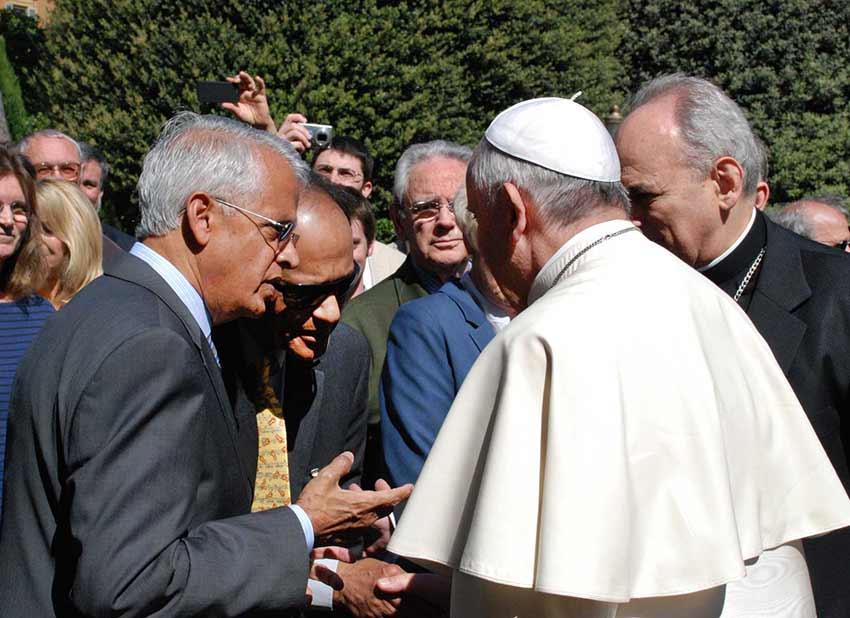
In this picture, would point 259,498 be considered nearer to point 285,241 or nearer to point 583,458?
point 285,241

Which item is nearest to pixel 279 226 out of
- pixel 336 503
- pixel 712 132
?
pixel 336 503

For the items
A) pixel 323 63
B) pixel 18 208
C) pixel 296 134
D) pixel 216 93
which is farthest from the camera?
pixel 323 63

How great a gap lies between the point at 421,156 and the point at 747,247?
183 cm

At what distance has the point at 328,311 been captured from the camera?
3.64m

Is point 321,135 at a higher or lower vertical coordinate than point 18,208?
lower

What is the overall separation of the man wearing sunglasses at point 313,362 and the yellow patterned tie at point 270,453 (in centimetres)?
3

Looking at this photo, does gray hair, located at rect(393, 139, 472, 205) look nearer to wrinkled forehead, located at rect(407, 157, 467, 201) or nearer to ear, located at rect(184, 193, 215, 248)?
wrinkled forehead, located at rect(407, 157, 467, 201)

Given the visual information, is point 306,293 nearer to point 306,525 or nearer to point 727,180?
point 306,525

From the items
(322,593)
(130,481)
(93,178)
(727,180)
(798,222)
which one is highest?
(727,180)

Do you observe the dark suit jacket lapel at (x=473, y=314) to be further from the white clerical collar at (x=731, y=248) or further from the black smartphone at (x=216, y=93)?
the black smartphone at (x=216, y=93)

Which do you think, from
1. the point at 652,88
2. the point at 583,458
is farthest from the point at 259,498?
the point at 652,88

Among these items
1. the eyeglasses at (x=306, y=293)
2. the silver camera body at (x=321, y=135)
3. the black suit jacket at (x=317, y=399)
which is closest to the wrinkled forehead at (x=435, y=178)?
the black suit jacket at (x=317, y=399)

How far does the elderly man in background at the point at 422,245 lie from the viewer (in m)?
4.86

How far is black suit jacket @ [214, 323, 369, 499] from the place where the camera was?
11.2 feet
